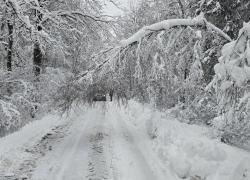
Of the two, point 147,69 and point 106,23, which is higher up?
point 106,23

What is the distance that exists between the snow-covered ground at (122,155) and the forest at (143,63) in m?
1.01

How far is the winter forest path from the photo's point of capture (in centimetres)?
998

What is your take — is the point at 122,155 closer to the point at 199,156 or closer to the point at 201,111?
the point at 199,156

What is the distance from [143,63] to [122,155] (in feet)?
10.4

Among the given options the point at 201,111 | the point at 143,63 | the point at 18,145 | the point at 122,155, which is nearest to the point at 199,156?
the point at 122,155

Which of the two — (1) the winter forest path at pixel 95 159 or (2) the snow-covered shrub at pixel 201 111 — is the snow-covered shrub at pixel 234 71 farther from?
(2) the snow-covered shrub at pixel 201 111

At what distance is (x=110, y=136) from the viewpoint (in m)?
16.2

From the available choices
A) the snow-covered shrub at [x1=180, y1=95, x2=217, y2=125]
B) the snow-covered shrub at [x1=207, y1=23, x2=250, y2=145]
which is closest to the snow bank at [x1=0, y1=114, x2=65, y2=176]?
the snow-covered shrub at [x1=207, y1=23, x2=250, y2=145]

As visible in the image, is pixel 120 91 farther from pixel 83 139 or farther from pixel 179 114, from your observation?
pixel 179 114

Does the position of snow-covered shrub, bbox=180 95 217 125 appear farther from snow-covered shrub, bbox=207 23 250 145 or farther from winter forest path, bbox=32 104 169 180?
snow-covered shrub, bbox=207 23 250 145

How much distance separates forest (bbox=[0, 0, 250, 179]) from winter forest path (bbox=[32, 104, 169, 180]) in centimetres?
169

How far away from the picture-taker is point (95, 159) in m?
11.8

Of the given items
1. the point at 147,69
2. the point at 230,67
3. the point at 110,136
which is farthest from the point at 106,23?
the point at 230,67

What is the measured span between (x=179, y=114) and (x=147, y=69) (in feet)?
33.1
